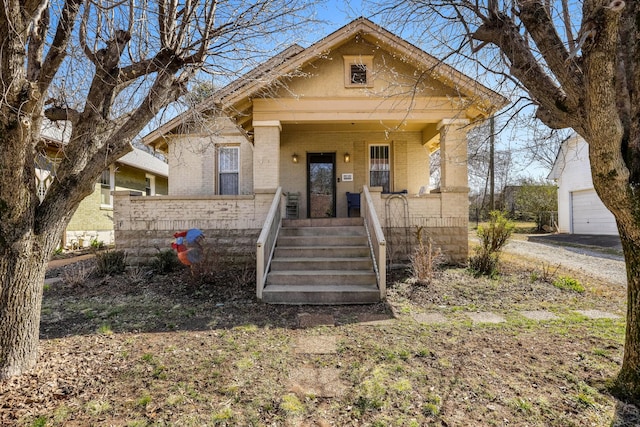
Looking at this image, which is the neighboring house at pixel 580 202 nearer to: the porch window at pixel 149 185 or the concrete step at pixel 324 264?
the concrete step at pixel 324 264

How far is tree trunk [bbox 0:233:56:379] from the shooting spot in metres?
2.97

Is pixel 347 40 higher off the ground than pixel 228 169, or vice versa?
pixel 347 40

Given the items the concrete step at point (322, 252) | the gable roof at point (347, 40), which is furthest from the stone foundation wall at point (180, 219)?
the gable roof at point (347, 40)

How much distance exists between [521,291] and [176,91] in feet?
22.4

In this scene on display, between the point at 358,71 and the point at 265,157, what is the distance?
3.32m

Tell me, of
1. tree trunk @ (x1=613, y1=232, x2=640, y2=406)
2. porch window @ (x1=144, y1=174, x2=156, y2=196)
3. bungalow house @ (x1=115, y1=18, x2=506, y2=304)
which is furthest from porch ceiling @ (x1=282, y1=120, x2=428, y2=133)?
porch window @ (x1=144, y1=174, x2=156, y2=196)

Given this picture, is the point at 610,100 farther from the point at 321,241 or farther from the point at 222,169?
the point at 222,169

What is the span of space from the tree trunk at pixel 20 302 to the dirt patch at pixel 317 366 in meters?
0.19

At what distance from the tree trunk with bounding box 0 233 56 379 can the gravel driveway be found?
9802mm

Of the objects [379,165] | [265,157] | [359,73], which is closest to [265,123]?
[265,157]

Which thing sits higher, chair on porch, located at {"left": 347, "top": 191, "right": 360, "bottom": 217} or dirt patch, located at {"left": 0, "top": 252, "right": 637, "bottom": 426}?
chair on porch, located at {"left": 347, "top": 191, "right": 360, "bottom": 217}

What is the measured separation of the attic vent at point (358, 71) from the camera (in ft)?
27.5

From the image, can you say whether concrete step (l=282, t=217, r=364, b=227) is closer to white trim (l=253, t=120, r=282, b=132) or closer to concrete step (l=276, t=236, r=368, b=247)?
concrete step (l=276, t=236, r=368, b=247)

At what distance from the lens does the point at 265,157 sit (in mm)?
8219
